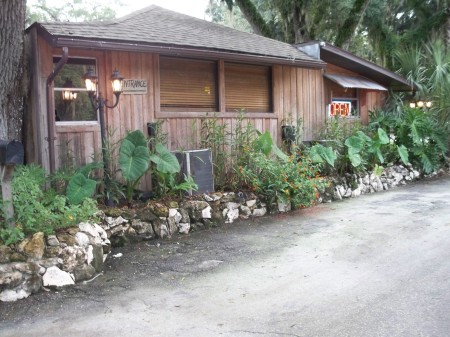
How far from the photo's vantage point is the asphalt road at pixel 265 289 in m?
3.51

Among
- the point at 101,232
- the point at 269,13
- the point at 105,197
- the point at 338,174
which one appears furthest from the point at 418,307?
the point at 269,13

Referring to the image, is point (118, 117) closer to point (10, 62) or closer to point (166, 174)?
point (166, 174)

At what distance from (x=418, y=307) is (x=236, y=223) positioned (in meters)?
3.68

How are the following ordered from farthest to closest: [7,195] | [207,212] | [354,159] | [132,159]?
1. [354,159]
2. [207,212]
3. [132,159]
4. [7,195]

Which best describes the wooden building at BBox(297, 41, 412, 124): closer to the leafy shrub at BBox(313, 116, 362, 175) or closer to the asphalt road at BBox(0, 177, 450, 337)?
the leafy shrub at BBox(313, 116, 362, 175)

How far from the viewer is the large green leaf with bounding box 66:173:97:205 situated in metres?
5.36

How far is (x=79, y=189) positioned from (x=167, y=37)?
10.3ft

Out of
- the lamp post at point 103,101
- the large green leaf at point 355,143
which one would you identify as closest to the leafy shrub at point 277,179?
the large green leaf at point 355,143

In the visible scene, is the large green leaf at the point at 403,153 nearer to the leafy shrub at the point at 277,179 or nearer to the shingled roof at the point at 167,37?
the shingled roof at the point at 167,37

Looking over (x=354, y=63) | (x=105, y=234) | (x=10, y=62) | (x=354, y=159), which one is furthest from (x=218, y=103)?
(x=354, y=63)

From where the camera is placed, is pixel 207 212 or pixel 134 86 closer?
pixel 207 212

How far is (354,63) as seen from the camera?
431 inches

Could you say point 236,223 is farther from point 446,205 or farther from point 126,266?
point 446,205

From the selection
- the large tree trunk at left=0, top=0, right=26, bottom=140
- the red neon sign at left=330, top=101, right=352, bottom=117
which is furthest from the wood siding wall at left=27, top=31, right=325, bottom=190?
the red neon sign at left=330, top=101, right=352, bottom=117
